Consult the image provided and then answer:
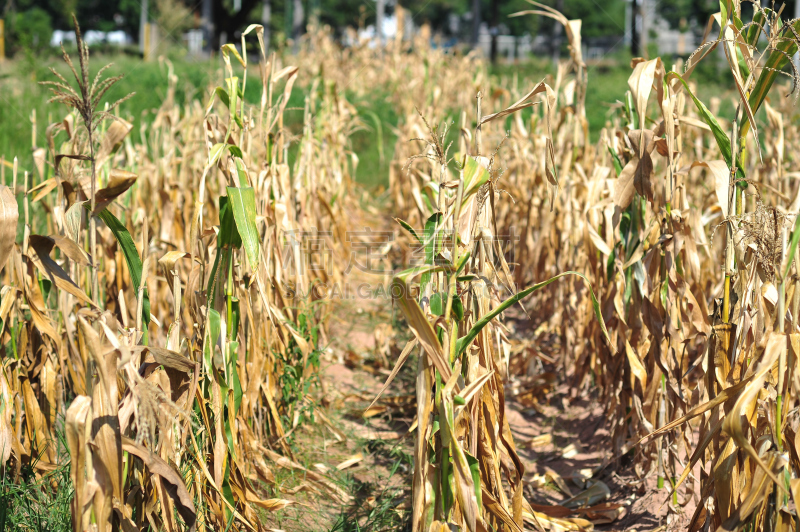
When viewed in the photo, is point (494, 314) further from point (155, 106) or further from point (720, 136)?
point (155, 106)

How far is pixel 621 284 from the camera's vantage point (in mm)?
2137

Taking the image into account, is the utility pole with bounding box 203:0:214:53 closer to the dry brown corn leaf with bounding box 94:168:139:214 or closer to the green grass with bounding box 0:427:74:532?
the green grass with bounding box 0:427:74:532

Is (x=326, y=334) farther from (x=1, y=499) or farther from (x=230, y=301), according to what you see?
(x=1, y=499)

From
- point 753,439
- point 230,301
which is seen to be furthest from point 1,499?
point 753,439

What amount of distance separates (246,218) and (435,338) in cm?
49

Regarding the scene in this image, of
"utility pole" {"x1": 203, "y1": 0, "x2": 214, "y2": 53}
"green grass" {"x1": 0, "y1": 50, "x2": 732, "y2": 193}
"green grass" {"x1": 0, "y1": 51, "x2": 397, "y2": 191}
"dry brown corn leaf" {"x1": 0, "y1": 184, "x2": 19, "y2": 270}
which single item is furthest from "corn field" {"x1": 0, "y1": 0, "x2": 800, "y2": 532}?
"utility pole" {"x1": 203, "y1": 0, "x2": 214, "y2": 53}

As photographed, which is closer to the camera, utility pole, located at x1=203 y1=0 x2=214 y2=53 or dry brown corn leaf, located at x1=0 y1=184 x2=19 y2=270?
dry brown corn leaf, located at x1=0 y1=184 x2=19 y2=270

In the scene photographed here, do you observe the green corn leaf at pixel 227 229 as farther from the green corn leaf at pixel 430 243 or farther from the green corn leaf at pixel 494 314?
the green corn leaf at pixel 494 314

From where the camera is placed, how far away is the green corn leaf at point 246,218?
1385mm

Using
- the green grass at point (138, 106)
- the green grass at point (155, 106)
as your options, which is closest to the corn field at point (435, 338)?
the green grass at point (155, 106)

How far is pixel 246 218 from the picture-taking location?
142 cm

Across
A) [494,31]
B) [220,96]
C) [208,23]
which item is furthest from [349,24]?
[220,96]

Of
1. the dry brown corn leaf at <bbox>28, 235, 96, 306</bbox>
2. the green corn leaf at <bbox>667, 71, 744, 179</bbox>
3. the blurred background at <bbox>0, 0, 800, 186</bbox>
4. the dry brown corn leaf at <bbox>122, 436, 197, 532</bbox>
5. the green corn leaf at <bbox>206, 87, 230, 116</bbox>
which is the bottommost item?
the dry brown corn leaf at <bbox>122, 436, 197, 532</bbox>

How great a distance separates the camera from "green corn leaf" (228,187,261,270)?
4.54 ft
